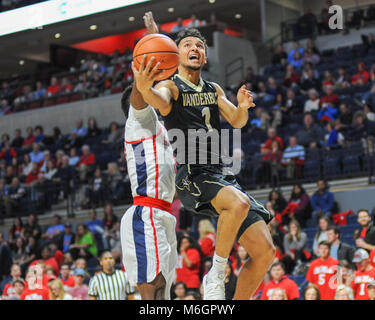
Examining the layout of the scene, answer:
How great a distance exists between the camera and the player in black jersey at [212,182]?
4.24 metres

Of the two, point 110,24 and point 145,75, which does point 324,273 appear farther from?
point 110,24

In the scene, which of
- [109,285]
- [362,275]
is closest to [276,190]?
[362,275]

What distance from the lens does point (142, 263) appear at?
4.35 m

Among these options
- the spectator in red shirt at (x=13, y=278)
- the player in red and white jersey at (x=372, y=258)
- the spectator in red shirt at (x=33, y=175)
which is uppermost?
the spectator in red shirt at (x=33, y=175)

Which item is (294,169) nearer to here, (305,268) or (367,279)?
(305,268)

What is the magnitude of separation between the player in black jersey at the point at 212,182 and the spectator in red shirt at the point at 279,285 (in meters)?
3.63

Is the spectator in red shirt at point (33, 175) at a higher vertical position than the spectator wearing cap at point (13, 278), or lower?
higher

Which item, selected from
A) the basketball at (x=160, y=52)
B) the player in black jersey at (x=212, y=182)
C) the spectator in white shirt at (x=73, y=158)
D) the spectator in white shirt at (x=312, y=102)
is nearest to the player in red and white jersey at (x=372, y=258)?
the player in black jersey at (x=212, y=182)

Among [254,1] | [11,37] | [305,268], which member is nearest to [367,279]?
[305,268]

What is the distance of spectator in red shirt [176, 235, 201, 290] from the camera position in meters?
9.09

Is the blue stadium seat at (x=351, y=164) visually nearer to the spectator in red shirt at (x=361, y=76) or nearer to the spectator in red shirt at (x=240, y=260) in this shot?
the spectator in red shirt at (x=361, y=76)

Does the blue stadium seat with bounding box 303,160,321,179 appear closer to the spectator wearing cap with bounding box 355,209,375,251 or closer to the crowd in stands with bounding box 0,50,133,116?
the spectator wearing cap with bounding box 355,209,375,251

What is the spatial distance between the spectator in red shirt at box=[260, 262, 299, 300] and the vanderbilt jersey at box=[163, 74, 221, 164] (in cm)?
392

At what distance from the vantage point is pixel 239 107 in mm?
4586
